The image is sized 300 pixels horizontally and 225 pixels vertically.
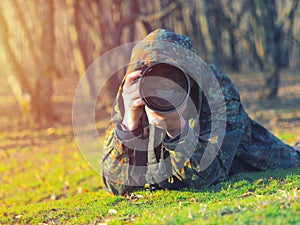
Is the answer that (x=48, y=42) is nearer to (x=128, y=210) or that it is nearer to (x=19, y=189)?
(x=19, y=189)

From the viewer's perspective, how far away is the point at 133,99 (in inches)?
179

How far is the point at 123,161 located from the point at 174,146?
→ 78cm

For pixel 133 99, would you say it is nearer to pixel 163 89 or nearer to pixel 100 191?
pixel 163 89

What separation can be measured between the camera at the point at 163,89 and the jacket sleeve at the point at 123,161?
2.30ft

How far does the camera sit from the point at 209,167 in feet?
16.9

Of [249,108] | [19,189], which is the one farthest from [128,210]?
[249,108]

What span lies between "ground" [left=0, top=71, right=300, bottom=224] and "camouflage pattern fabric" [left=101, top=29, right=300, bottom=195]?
18 centimetres

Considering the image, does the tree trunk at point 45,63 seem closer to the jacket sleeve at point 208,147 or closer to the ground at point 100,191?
the ground at point 100,191

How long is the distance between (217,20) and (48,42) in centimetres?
1380

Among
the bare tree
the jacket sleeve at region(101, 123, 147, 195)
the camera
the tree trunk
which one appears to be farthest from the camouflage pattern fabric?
the bare tree

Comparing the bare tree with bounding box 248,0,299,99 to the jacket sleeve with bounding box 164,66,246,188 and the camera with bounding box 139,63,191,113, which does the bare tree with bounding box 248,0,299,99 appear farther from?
the camera with bounding box 139,63,191,113

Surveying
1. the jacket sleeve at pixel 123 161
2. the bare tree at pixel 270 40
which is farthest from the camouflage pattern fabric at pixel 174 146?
the bare tree at pixel 270 40

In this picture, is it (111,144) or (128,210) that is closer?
(128,210)

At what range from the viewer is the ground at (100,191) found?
13.5 feet
